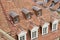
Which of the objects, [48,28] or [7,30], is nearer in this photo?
[7,30]

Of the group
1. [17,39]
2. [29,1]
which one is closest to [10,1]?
[29,1]

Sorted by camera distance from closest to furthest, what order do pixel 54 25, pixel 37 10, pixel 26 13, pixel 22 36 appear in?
pixel 22 36
pixel 26 13
pixel 37 10
pixel 54 25

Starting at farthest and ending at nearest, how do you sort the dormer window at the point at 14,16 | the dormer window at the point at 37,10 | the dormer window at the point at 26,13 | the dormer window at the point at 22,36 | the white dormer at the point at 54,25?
the white dormer at the point at 54,25, the dormer window at the point at 37,10, the dormer window at the point at 26,13, the dormer window at the point at 14,16, the dormer window at the point at 22,36

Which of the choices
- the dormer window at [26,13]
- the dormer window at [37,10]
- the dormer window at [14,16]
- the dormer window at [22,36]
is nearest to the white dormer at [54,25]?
the dormer window at [37,10]

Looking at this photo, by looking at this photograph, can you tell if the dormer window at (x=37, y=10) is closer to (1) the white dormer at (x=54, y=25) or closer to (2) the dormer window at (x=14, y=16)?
(1) the white dormer at (x=54, y=25)

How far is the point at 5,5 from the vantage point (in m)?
20.9

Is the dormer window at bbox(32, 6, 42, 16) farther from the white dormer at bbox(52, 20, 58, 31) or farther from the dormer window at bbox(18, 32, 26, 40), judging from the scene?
the dormer window at bbox(18, 32, 26, 40)

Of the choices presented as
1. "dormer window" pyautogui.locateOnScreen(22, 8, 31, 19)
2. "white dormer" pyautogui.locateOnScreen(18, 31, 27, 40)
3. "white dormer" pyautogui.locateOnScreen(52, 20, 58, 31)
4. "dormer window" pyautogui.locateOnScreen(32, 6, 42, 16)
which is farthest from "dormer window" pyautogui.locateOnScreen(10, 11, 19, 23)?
"white dormer" pyautogui.locateOnScreen(52, 20, 58, 31)

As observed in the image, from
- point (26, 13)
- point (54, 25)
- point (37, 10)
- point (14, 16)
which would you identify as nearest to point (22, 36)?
point (14, 16)

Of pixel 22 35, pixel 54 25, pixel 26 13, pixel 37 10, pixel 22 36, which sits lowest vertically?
pixel 54 25

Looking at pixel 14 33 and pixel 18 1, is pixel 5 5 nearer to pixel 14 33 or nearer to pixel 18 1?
pixel 18 1

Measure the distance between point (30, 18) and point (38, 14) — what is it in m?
1.42

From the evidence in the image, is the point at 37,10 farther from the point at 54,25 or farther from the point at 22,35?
the point at 22,35

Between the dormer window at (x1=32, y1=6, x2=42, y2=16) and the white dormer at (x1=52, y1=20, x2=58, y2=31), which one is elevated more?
the dormer window at (x1=32, y1=6, x2=42, y2=16)
